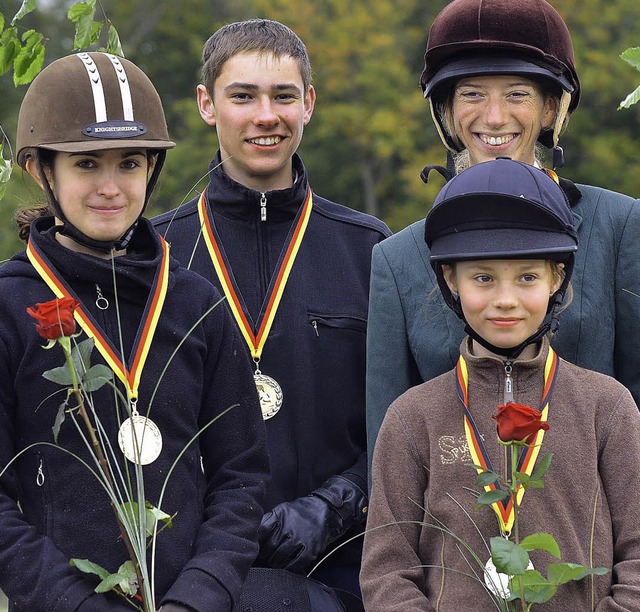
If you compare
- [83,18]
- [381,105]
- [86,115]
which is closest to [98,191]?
[86,115]

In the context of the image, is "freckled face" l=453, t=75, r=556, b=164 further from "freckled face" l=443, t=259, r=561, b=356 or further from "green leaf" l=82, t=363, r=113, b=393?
"green leaf" l=82, t=363, r=113, b=393

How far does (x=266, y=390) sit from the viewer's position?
200 inches

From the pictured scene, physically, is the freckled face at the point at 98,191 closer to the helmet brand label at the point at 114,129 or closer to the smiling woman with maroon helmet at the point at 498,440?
the helmet brand label at the point at 114,129

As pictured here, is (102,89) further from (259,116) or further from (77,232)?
(259,116)

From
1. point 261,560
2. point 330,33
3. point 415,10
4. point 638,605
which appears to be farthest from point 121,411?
point 415,10

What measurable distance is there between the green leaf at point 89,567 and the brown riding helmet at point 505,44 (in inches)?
82.8

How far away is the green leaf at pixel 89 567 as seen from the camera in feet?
12.8

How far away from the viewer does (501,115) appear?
4777 millimetres

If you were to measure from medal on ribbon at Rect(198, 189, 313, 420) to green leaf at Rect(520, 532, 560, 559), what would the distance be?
150cm

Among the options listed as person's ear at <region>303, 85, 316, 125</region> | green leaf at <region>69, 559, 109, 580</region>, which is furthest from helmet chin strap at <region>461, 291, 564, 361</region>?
person's ear at <region>303, 85, 316, 125</region>

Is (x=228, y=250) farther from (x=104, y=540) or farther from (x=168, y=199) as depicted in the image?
(x=168, y=199)

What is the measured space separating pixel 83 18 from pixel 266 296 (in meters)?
1.36

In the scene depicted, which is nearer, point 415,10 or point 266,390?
point 266,390

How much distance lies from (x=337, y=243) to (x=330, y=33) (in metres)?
20.4
